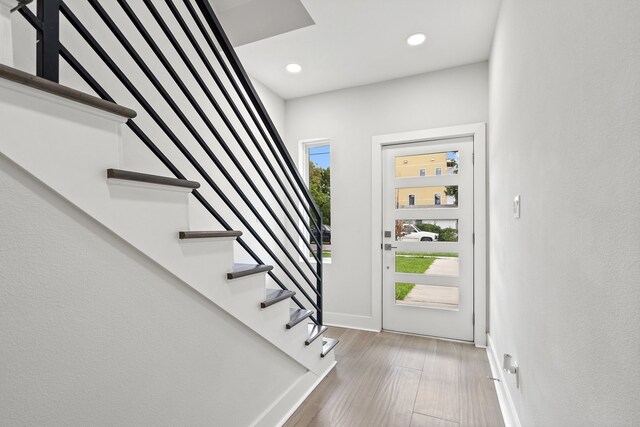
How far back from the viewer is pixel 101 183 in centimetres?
87

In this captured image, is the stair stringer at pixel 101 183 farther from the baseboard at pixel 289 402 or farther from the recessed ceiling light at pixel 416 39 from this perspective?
the recessed ceiling light at pixel 416 39

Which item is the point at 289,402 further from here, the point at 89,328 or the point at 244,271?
the point at 89,328

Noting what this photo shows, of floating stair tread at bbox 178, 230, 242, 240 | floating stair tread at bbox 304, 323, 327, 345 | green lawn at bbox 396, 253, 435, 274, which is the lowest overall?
floating stair tread at bbox 304, 323, 327, 345

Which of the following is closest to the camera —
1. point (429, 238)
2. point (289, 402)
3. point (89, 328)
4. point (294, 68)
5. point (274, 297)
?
point (89, 328)

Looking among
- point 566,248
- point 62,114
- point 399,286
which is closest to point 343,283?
point 399,286

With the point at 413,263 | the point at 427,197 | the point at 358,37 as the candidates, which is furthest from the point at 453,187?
the point at 358,37

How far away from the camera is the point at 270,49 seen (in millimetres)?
2609

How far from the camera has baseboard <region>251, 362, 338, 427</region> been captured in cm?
162

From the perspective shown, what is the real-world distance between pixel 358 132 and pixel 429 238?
4.33 ft

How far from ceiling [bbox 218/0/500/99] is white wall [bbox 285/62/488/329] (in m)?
0.17

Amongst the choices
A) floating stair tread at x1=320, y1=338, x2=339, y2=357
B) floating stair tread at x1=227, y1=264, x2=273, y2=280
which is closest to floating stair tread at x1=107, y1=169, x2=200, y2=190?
floating stair tread at x1=227, y1=264, x2=273, y2=280

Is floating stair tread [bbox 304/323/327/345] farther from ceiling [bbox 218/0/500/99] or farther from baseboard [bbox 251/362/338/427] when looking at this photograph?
ceiling [bbox 218/0/500/99]

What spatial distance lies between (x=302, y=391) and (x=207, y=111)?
85.0 inches

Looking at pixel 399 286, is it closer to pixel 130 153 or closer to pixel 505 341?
pixel 505 341
